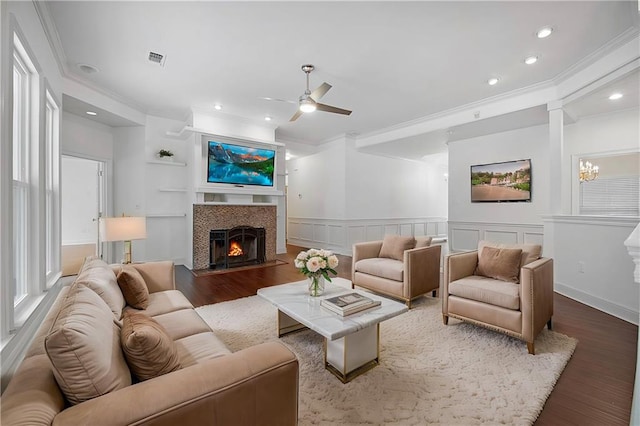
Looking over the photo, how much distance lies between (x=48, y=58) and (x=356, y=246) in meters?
3.82

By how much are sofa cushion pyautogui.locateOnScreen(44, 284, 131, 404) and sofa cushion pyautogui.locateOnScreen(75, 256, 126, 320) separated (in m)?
0.63

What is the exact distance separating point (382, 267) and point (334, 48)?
8.50 ft

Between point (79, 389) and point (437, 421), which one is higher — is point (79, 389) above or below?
above

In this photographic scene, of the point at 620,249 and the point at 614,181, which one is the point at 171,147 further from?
the point at 614,181

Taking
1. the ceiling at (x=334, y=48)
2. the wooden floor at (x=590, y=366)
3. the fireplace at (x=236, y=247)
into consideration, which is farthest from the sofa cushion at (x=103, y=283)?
the fireplace at (x=236, y=247)

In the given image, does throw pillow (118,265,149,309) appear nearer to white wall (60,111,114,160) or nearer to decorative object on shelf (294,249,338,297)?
decorative object on shelf (294,249,338,297)

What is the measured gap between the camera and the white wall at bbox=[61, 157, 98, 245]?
7.41 metres

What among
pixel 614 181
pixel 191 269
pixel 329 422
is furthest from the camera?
pixel 191 269

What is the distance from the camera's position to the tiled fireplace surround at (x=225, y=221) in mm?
5250

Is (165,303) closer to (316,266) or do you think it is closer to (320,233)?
(316,266)

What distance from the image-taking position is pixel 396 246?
3.73 m

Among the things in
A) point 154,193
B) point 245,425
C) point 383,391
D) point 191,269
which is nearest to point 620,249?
point 383,391

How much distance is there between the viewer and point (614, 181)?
4.42m

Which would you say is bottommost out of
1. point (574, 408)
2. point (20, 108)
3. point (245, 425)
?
point (574, 408)
